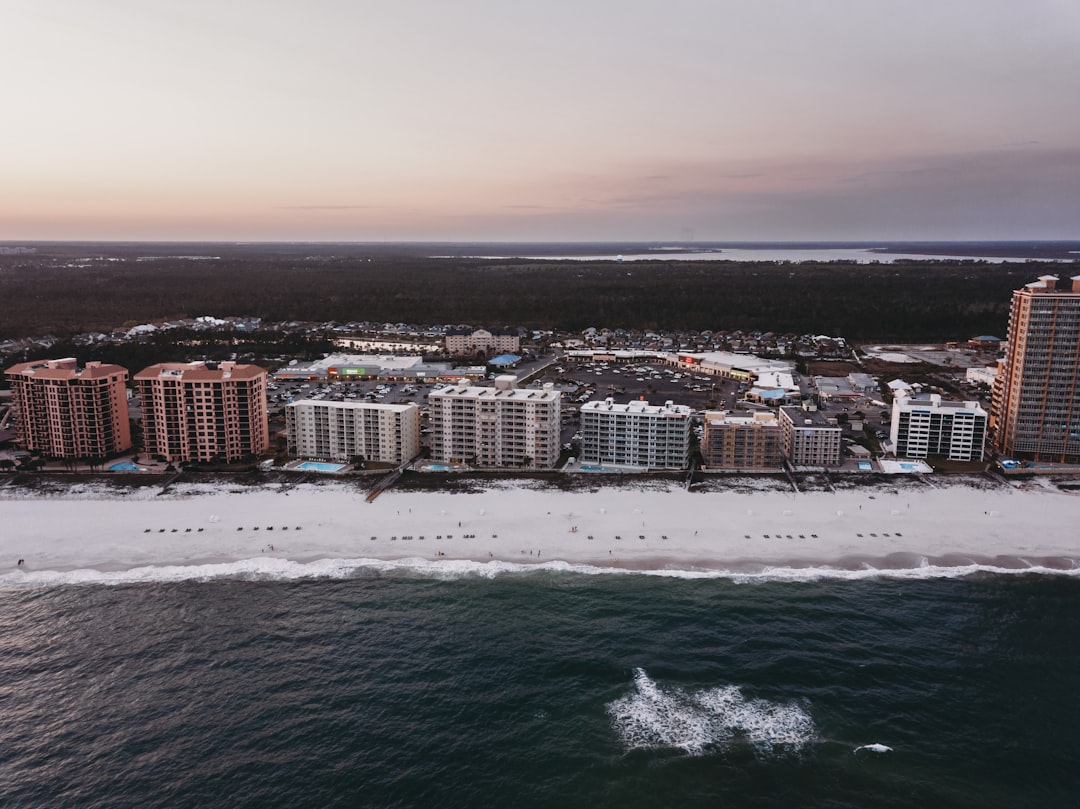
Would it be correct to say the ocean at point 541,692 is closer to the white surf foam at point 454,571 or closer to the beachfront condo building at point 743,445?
the white surf foam at point 454,571

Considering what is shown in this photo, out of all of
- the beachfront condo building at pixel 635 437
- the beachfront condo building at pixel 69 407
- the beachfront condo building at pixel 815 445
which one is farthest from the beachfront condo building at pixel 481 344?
the beachfront condo building at pixel 815 445

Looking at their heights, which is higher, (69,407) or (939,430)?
(69,407)

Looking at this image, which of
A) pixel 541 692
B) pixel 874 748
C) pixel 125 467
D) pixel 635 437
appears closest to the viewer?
pixel 874 748

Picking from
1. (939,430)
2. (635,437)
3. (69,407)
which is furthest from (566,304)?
(69,407)

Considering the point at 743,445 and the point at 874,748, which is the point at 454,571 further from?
the point at 743,445

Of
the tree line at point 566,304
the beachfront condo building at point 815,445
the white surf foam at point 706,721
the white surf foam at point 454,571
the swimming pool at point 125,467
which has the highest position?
the tree line at point 566,304

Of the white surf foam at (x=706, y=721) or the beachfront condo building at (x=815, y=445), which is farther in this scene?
the beachfront condo building at (x=815, y=445)
